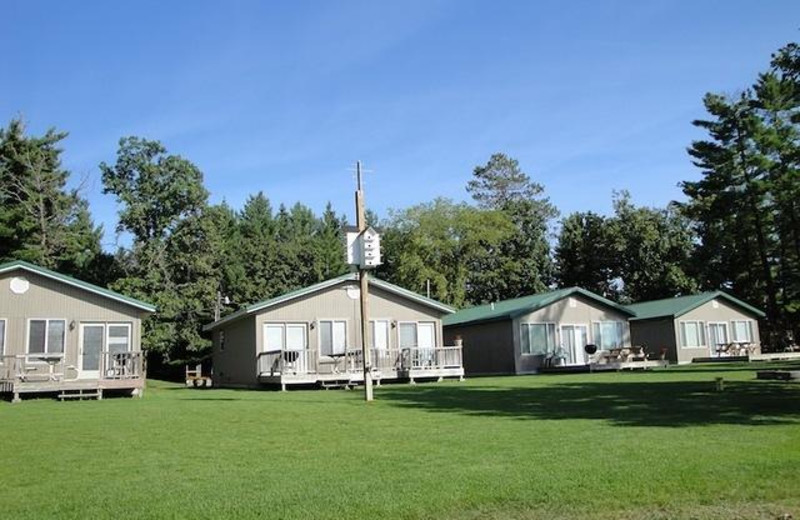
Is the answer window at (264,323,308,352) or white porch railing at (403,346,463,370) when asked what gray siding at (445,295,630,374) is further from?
window at (264,323,308,352)

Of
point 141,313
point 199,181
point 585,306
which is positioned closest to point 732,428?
point 141,313

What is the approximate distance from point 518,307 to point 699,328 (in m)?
11.3

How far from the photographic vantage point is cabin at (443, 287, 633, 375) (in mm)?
31031

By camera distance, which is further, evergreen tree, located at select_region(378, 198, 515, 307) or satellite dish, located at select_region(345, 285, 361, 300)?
evergreen tree, located at select_region(378, 198, 515, 307)

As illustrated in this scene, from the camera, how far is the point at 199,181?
4394 cm

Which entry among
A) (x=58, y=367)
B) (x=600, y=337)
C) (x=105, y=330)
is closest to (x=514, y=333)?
(x=600, y=337)

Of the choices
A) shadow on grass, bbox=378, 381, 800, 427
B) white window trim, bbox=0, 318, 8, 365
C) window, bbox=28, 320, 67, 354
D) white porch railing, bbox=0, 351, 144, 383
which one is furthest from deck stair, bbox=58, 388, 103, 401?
shadow on grass, bbox=378, 381, 800, 427

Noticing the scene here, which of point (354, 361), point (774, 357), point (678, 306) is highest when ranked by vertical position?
point (678, 306)

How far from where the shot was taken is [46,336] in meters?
21.4

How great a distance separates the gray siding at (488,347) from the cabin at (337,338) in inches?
189

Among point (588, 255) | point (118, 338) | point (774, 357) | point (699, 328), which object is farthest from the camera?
point (588, 255)

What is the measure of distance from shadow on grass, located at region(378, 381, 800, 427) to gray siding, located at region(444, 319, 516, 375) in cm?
1290

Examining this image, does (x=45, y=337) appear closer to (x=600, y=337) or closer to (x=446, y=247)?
(x=600, y=337)

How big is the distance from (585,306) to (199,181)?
24.1 metres
